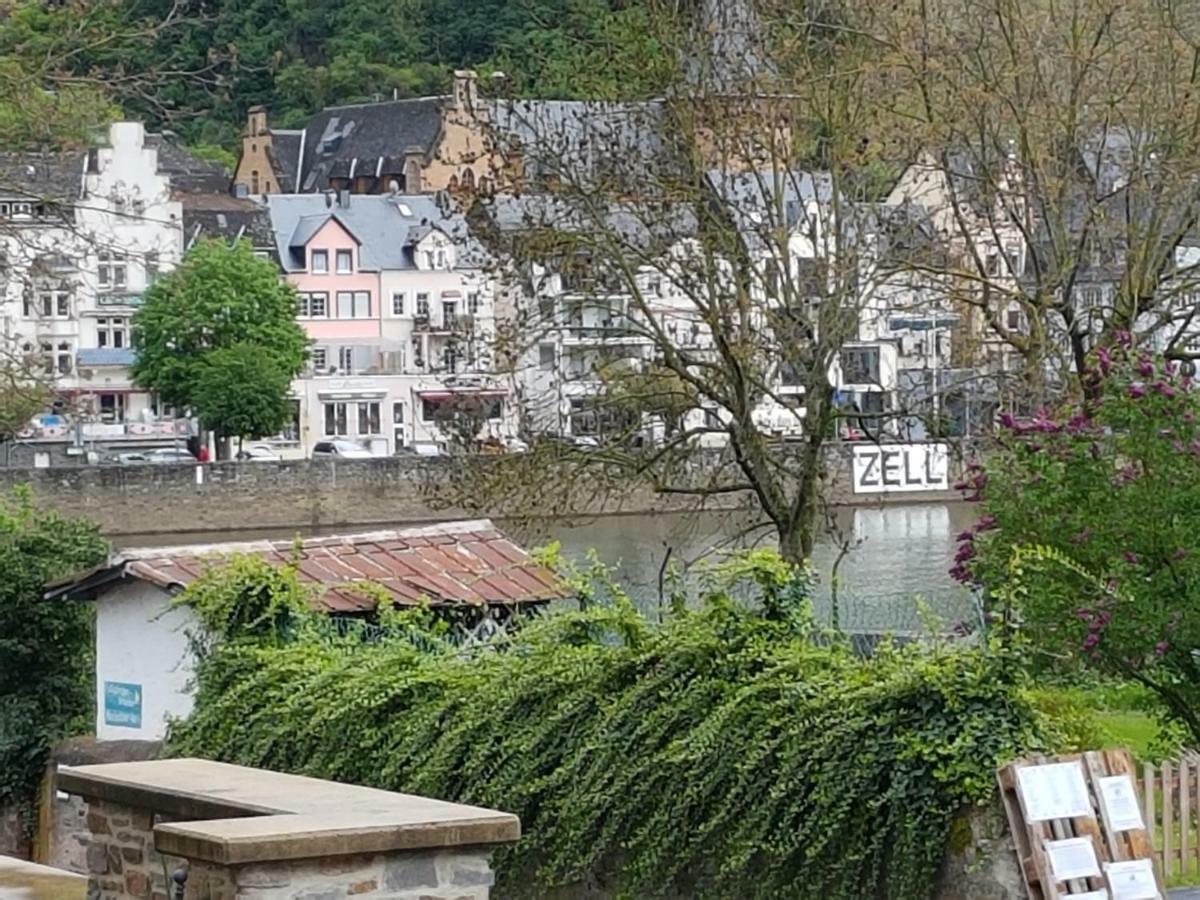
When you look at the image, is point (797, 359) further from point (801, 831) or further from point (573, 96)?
point (801, 831)

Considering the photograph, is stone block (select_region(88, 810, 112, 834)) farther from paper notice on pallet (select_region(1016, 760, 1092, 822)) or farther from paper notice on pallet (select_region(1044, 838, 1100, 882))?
paper notice on pallet (select_region(1044, 838, 1100, 882))

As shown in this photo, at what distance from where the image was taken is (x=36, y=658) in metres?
21.8

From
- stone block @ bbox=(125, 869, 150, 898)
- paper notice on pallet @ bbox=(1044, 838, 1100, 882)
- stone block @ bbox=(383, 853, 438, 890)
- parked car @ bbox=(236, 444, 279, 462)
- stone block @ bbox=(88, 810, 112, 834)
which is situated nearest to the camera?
stone block @ bbox=(383, 853, 438, 890)

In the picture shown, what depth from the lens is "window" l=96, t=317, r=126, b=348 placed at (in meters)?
93.4

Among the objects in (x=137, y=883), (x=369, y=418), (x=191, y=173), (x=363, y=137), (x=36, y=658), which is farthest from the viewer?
(x=363, y=137)

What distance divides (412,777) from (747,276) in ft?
30.9

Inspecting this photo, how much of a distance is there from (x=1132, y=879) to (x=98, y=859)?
513 cm

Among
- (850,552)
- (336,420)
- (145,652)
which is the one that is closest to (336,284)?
(336,420)

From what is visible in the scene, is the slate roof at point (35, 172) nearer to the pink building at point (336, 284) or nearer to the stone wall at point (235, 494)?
the stone wall at point (235, 494)

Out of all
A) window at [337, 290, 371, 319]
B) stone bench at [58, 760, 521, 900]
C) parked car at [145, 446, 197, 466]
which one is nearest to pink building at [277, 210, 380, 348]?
window at [337, 290, 371, 319]

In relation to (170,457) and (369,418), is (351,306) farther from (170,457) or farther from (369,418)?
(170,457)

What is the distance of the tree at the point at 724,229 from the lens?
22922 mm

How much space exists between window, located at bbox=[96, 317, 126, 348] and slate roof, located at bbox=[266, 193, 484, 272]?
21.2 feet

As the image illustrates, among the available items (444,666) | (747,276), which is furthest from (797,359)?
(444,666)
